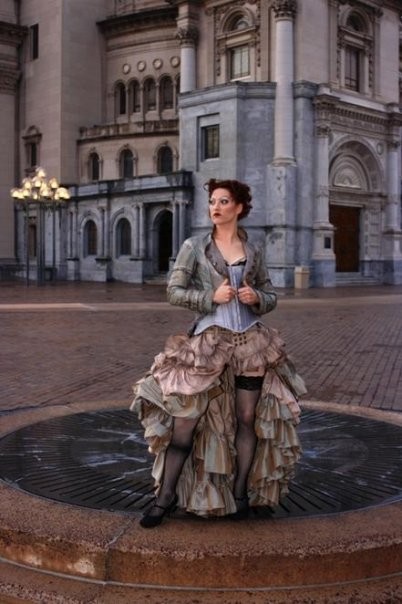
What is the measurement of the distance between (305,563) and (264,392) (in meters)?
0.89

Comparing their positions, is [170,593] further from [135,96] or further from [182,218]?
[135,96]

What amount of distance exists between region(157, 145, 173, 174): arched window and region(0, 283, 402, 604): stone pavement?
33622 mm

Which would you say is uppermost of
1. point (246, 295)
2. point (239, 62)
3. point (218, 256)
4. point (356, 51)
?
point (356, 51)

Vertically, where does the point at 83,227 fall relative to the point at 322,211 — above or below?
below

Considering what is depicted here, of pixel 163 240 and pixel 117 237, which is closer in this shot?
pixel 163 240

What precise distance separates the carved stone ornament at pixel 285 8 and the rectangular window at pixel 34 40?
20857 millimetres

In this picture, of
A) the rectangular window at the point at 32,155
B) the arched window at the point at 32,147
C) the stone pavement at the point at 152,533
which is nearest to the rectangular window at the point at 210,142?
the arched window at the point at 32,147

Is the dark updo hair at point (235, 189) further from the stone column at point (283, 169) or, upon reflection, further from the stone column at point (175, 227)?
the stone column at point (175, 227)

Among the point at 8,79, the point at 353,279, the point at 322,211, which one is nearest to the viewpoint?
the point at 322,211

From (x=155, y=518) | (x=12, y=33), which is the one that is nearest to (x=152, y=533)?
(x=155, y=518)

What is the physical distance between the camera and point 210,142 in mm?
39500

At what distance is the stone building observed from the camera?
37.1 meters

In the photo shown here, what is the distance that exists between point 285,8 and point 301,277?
13879 millimetres

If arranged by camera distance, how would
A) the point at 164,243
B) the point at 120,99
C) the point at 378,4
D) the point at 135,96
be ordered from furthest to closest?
the point at 120,99, the point at 135,96, the point at 164,243, the point at 378,4
